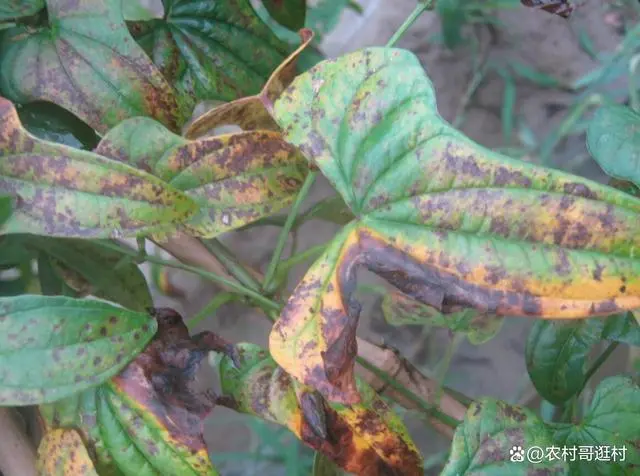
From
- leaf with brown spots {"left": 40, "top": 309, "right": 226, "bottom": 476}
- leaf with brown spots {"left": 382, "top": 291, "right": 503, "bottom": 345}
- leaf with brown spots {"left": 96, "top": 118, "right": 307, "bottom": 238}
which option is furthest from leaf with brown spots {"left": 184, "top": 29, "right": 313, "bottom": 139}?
leaf with brown spots {"left": 382, "top": 291, "right": 503, "bottom": 345}

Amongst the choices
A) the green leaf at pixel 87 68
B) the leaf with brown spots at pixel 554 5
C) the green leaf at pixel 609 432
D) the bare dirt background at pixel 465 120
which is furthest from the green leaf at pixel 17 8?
the bare dirt background at pixel 465 120

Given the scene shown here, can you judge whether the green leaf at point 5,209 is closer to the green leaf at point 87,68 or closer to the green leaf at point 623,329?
the green leaf at point 87,68

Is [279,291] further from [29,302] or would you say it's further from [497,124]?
[497,124]

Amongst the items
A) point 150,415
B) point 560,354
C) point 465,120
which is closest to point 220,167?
point 150,415

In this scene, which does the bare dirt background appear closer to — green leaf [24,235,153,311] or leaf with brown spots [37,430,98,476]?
green leaf [24,235,153,311]

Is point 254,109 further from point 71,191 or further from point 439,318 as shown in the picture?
point 439,318

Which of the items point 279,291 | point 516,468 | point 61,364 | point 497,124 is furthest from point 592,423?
point 497,124
